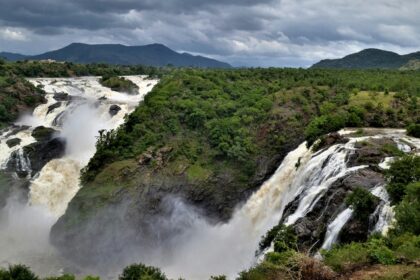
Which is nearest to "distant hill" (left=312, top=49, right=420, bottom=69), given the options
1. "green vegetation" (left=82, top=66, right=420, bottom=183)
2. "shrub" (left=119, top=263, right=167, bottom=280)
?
"green vegetation" (left=82, top=66, right=420, bottom=183)

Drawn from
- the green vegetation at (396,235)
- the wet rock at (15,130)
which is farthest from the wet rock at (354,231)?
the wet rock at (15,130)

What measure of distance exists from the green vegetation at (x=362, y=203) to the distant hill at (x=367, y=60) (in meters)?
146

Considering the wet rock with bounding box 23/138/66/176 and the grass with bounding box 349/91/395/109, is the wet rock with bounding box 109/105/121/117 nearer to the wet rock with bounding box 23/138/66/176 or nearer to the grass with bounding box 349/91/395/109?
the wet rock with bounding box 23/138/66/176

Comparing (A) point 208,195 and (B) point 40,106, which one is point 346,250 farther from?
(B) point 40,106

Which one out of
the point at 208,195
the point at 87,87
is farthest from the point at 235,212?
the point at 87,87

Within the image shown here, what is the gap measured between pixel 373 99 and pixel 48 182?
3190cm

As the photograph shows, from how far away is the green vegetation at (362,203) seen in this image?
2422 cm

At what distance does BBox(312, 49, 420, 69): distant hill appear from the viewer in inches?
6540

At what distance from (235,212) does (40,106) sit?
38.4 meters

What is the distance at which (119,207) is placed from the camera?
4166 centimetres

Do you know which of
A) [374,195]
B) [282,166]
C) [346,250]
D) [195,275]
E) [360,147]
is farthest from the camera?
[282,166]

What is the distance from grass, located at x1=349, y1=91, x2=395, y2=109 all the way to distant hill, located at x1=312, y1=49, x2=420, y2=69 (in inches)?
4675

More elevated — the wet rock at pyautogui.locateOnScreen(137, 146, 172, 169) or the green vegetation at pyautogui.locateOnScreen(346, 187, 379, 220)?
the green vegetation at pyautogui.locateOnScreen(346, 187, 379, 220)

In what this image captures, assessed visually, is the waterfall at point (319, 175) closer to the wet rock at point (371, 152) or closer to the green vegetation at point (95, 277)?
the wet rock at point (371, 152)
